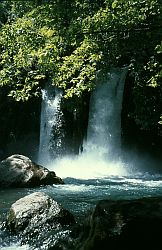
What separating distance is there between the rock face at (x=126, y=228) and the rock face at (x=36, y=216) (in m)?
1.95

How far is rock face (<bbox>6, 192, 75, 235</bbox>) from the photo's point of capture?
7.00 meters

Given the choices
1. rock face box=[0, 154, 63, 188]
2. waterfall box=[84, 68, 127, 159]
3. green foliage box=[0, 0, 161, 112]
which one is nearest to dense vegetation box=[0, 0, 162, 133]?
green foliage box=[0, 0, 161, 112]

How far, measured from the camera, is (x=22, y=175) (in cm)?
1286

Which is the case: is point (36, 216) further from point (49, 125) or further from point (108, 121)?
point (49, 125)

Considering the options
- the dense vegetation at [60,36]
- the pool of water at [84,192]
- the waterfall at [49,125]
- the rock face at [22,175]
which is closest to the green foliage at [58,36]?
the dense vegetation at [60,36]

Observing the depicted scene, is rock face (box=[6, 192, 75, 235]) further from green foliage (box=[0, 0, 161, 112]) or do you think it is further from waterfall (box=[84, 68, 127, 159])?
waterfall (box=[84, 68, 127, 159])

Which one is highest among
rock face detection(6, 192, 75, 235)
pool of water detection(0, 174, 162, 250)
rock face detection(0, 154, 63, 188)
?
rock face detection(0, 154, 63, 188)

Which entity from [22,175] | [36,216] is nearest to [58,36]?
[36,216]

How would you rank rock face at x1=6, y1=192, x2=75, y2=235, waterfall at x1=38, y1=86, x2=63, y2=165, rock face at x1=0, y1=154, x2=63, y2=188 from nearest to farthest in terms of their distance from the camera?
rock face at x1=6, y1=192, x2=75, y2=235 < rock face at x1=0, y1=154, x2=63, y2=188 < waterfall at x1=38, y1=86, x2=63, y2=165

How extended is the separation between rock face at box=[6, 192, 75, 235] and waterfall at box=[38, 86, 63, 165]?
13.9 m

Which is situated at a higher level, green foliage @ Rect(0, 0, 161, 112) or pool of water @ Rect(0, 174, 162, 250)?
green foliage @ Rect(0, 0, 161, 112)

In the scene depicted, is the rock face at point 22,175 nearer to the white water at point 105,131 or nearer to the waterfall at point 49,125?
the white water at point 105,131

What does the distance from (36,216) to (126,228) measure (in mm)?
2737

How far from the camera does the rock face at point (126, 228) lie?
15.9ft
